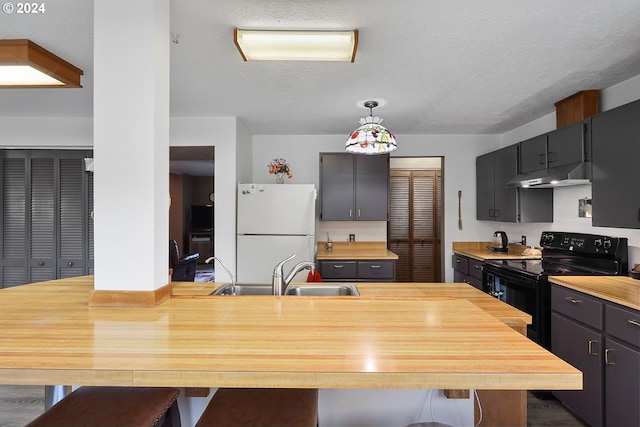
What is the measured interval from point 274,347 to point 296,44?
159 centimetres

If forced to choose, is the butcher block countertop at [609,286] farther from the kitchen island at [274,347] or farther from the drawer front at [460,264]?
the drawer front at [460,264]

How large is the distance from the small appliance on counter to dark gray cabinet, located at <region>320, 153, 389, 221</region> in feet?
4.21

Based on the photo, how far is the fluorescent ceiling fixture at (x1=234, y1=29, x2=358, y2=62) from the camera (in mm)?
1743

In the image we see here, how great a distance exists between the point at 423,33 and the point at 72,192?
368 centimetres

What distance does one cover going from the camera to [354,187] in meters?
3.94

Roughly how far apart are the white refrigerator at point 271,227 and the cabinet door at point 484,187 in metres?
2.10

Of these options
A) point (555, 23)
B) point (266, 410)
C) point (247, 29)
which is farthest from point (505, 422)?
point (247, 29)

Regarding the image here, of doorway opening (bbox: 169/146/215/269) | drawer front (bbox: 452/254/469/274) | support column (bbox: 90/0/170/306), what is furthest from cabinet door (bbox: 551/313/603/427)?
doorway opening (bbox: 169/146/215/269)

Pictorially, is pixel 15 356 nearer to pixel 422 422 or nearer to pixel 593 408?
pixel 422 422

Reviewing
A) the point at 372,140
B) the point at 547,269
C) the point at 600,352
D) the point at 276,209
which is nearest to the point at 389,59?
the point at 372,140

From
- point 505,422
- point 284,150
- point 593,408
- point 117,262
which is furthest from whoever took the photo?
point 284,150

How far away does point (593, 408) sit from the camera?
6.36 ft

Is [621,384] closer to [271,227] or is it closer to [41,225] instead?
[271,227]

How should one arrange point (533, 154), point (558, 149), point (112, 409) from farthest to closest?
point (533, 154), point (558, 149), point (112, 409)
